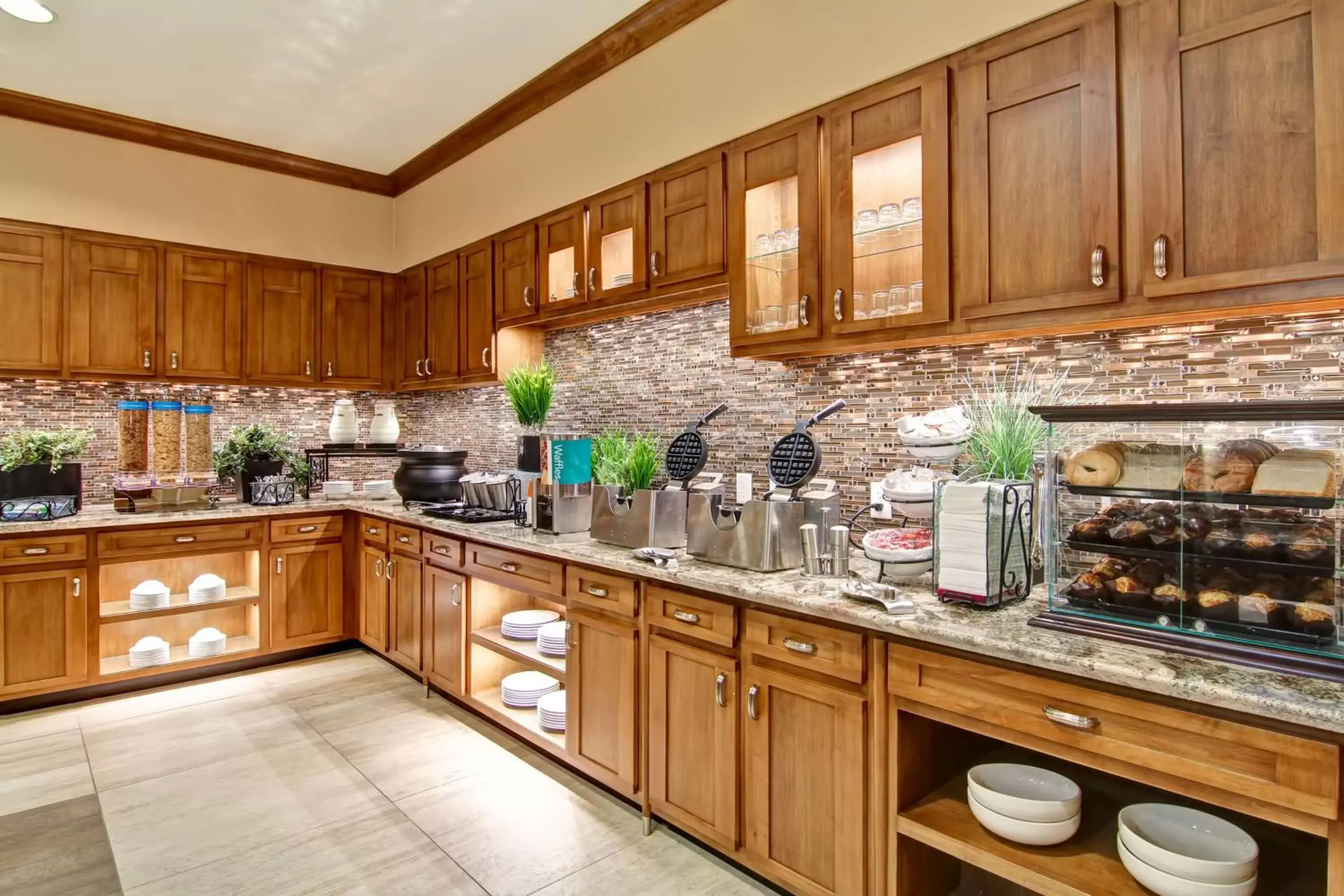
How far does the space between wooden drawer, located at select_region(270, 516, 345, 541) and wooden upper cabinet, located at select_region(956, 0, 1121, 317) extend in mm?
3915

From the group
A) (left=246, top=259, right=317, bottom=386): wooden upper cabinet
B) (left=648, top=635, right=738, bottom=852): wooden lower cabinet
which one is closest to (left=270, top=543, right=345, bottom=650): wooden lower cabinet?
(left=246, top=259, right=317, bottom=386): wooden upper cabinet

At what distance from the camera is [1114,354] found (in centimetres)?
212

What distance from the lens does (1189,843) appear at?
1.54m

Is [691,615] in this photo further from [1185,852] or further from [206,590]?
[206,590]

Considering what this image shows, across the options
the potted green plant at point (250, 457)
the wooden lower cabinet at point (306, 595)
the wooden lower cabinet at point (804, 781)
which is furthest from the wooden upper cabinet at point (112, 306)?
the wooden lower cabinet at point (804, 781)

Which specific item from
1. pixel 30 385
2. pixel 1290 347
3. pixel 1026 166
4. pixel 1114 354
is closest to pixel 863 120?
pixel 1026 166

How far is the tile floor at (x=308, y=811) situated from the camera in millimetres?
2301

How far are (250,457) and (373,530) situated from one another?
0.92 metres

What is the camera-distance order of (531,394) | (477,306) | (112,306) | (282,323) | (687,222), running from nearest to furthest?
(687,222) → (531,394) → (112,306) → (477,306) → (282,323)

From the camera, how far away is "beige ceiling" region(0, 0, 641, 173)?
Result: 10.7 feet

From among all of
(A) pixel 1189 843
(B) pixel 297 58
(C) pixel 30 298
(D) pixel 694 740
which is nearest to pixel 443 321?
(B) pixel 297 58

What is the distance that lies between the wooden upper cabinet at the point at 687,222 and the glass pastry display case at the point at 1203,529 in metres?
1.55

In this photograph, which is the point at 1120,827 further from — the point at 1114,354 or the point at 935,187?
the point at 935,187

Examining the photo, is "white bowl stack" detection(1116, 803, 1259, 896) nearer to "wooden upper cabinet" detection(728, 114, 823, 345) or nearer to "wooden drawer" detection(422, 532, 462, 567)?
"wooden upper cabinet" detection(728, 114, 823, 345)
